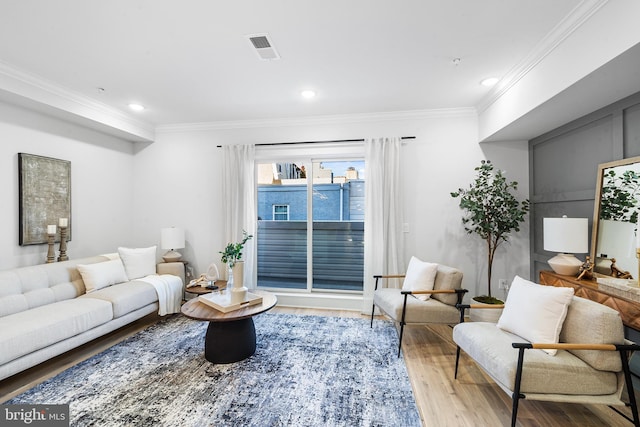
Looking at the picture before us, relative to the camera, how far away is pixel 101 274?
3395 mm

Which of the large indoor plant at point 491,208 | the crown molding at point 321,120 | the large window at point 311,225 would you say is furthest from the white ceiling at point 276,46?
the large window at point 311,225

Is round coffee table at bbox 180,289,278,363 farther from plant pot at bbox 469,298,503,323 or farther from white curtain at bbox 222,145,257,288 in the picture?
plant pot at bbox 469,298,503,323

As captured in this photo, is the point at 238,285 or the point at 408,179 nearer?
the point at 238,285

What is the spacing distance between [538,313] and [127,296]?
3696mm

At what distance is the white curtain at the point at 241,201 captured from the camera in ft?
14.3

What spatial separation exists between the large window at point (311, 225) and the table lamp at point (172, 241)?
3.58 feet

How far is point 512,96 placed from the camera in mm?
2982

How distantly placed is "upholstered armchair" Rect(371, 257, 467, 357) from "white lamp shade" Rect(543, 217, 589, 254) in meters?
0.86

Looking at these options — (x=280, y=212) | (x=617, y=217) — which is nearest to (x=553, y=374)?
(x=617, y=217)

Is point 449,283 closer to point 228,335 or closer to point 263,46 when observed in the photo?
point 228,335

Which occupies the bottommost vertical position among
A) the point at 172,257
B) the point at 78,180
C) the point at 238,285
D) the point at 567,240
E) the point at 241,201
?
the point at 238,285

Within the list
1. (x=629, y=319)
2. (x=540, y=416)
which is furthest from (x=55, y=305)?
(x=629, y=319)

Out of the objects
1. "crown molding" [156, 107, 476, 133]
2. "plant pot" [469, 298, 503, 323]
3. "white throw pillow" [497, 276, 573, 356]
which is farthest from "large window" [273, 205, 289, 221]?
"white throw pillow" [497, 276, 573, 356]

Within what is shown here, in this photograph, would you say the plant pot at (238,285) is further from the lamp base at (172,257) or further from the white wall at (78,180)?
the white wall at (78,180)
